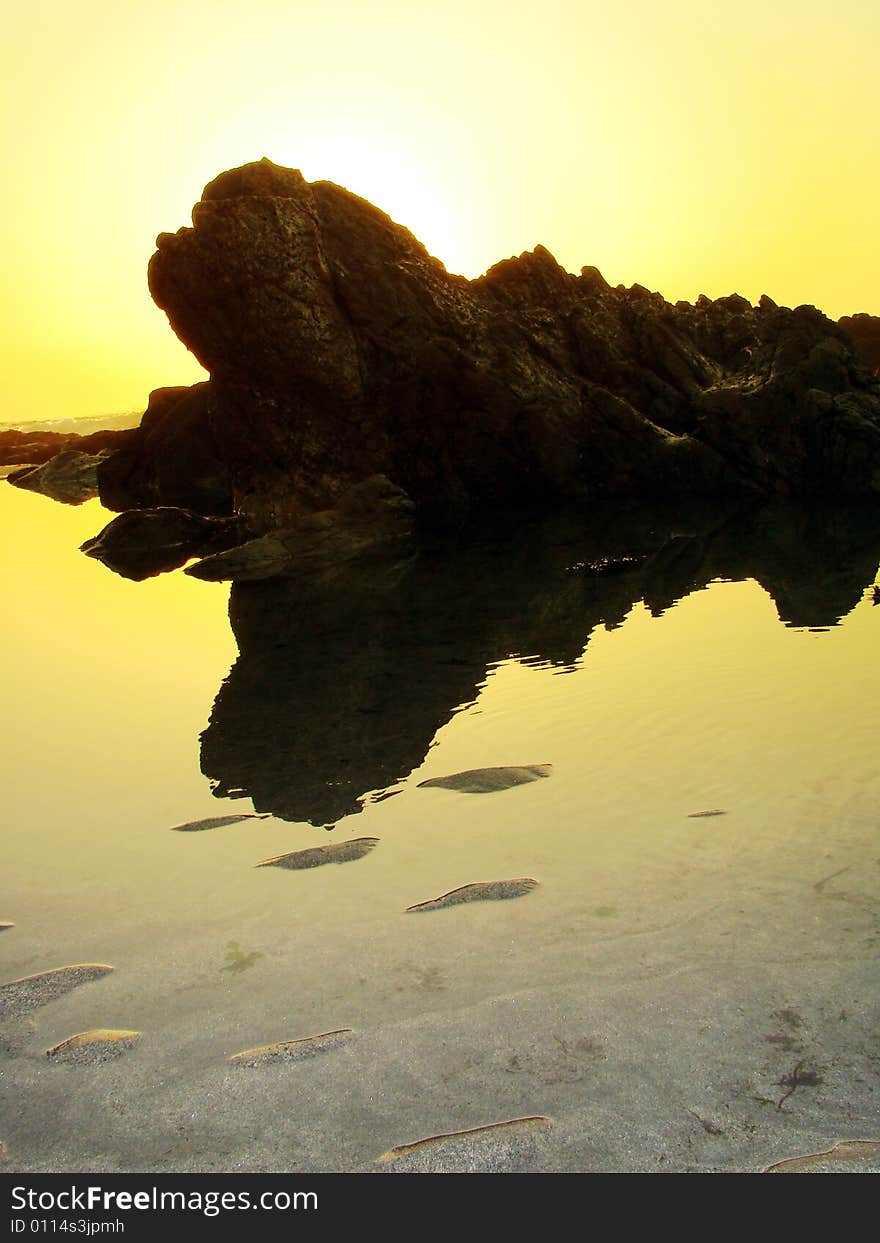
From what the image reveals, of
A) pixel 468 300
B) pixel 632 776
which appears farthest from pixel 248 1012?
pixel 468 300

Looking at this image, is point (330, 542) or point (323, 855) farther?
point (330, 542)

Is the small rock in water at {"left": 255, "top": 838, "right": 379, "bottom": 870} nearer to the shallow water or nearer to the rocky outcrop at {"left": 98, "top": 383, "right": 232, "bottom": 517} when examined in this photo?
the shallow water

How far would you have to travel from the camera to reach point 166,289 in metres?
33.2

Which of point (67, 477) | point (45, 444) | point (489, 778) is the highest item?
point (45, 444)

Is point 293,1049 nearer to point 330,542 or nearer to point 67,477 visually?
point 330,542

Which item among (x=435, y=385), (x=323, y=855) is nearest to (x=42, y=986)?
(x=323, y=855)

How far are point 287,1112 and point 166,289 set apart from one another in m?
33.3

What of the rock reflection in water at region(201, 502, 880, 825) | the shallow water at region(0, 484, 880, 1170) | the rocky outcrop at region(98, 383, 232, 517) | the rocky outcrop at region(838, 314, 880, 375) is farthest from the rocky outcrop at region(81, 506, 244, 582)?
the rocky outcrop at region(838, 314, 880, 375)

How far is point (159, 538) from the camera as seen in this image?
3095cm

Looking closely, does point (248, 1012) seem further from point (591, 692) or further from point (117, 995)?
point (591, 692)

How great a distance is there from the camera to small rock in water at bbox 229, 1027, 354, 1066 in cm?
455

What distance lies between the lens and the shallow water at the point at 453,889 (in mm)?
4109

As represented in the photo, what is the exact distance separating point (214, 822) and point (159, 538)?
2461 cm

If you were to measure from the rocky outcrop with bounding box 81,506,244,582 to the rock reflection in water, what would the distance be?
7.52 metres
